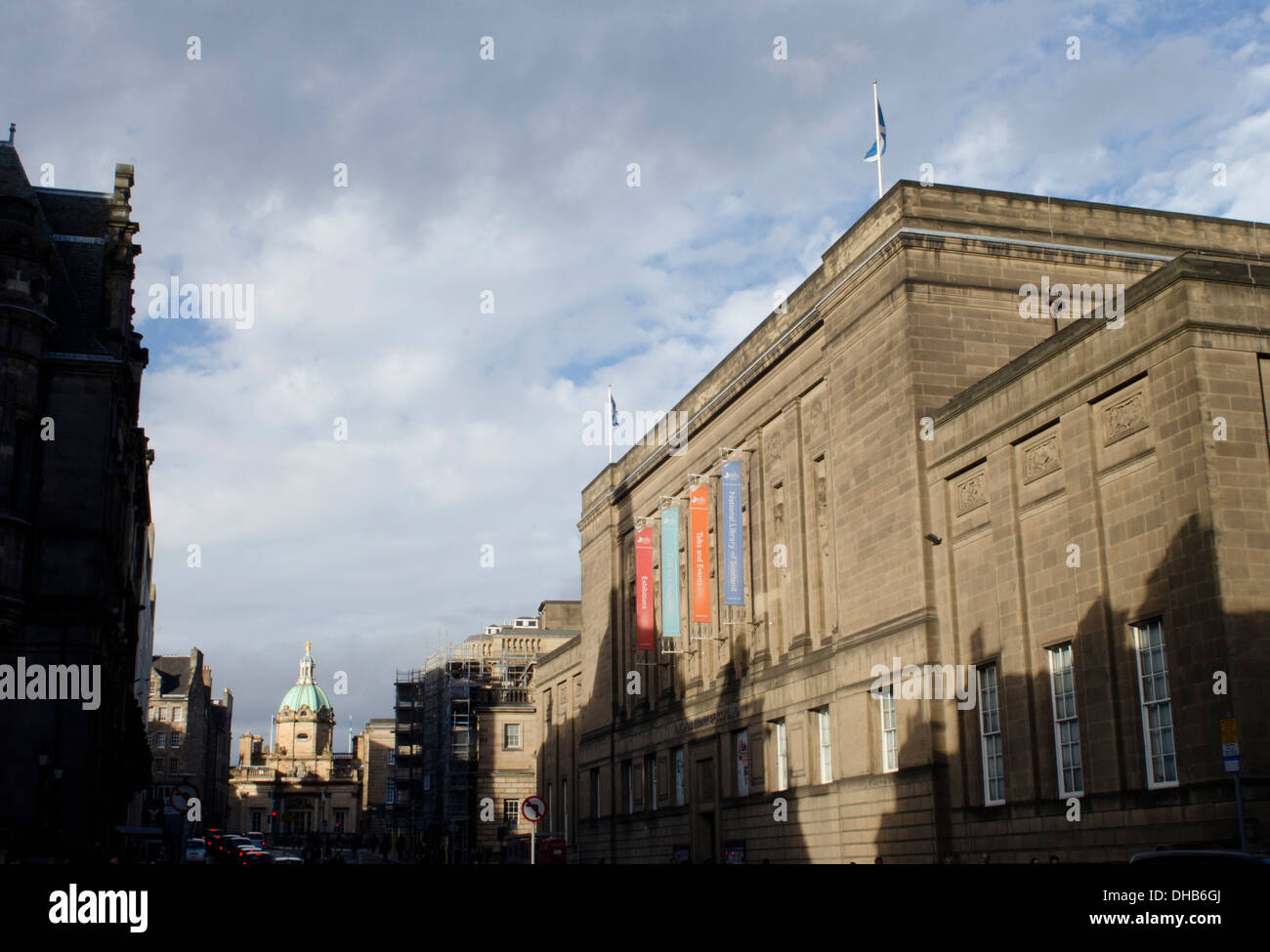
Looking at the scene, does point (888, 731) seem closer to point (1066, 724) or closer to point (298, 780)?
point (1066, 724)

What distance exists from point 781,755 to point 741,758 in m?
3.35

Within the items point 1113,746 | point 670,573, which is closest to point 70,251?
point 670,573

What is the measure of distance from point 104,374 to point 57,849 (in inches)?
603

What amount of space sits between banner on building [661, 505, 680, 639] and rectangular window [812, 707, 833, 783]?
11.0 meters

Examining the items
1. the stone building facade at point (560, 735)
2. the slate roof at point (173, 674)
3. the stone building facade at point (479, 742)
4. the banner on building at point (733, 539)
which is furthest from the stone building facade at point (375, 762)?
the banner on building at point (733, 539)

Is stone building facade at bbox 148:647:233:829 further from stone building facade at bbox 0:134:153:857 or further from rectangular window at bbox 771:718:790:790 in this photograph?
rectangular window at bbox 771:718:790:790

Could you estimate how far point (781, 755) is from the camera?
42.4 meters

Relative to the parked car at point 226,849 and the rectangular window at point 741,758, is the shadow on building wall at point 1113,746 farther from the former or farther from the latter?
the parked car at point 226,849

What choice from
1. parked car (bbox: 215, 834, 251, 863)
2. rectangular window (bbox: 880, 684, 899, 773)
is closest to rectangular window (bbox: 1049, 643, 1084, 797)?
rectangular window (bbox: 880, 684, 899, 773)

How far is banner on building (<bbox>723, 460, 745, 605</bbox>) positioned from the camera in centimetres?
4416

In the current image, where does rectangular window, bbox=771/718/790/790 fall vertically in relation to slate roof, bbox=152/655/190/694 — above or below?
below

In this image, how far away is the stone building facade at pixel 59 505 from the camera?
3819 cm
